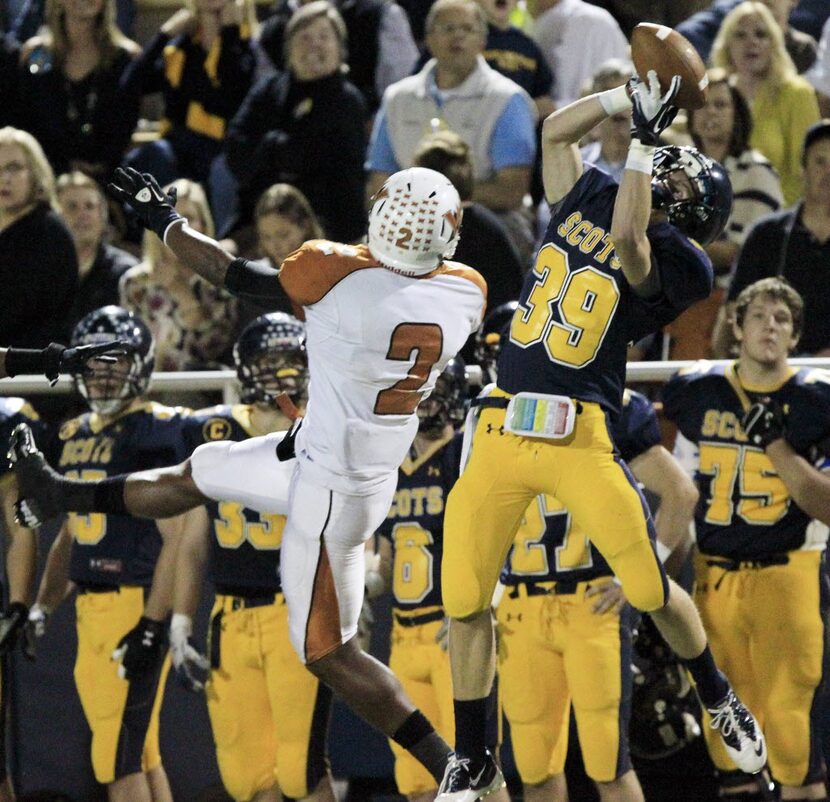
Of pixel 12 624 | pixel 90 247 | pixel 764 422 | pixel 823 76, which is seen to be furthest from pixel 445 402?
pixel 823 76

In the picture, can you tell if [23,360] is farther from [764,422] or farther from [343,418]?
[764,422]

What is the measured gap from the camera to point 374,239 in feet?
16.6

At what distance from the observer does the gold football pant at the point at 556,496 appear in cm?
495

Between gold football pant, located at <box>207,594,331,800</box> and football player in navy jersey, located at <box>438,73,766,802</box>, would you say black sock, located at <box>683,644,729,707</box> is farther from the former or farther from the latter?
gold football pant, located at <box>207,594,331,800</box>

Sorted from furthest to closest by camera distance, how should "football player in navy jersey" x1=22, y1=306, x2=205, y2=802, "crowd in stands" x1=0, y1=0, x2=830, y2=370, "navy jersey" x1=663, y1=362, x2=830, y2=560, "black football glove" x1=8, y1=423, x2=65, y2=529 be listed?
"crowd in stands" x1=0, y1=0, x2=830, y2=370 → "football player in navy jersey" x1=22, y1=306, x2=205, y2=802 → "navy jersey" x1=663, y1=362, x2=830, y2=560 → "black football glove" x1=8, y1=423, x2=65, y2=529

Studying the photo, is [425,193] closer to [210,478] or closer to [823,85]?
[210,478]

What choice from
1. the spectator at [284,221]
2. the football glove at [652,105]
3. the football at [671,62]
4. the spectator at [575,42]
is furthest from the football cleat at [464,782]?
the spectator at [575,42]

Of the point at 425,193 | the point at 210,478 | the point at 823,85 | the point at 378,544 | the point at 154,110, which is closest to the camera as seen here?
the point at 425,193

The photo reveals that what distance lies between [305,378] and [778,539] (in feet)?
5.84

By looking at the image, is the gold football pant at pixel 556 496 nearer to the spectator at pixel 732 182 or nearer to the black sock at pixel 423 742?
the black sock at pixel 423 742

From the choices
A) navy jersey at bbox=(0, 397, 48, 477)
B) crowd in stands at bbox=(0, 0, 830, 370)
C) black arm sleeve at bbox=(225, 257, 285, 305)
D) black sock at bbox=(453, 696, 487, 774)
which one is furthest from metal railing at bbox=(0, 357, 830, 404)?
black sock at bbox=(453, 696, 487, 774)

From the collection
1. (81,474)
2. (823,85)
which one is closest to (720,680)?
(81,474)

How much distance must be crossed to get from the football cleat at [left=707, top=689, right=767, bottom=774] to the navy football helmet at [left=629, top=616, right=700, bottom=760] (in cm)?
107

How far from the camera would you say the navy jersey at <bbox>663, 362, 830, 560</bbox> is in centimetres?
611
